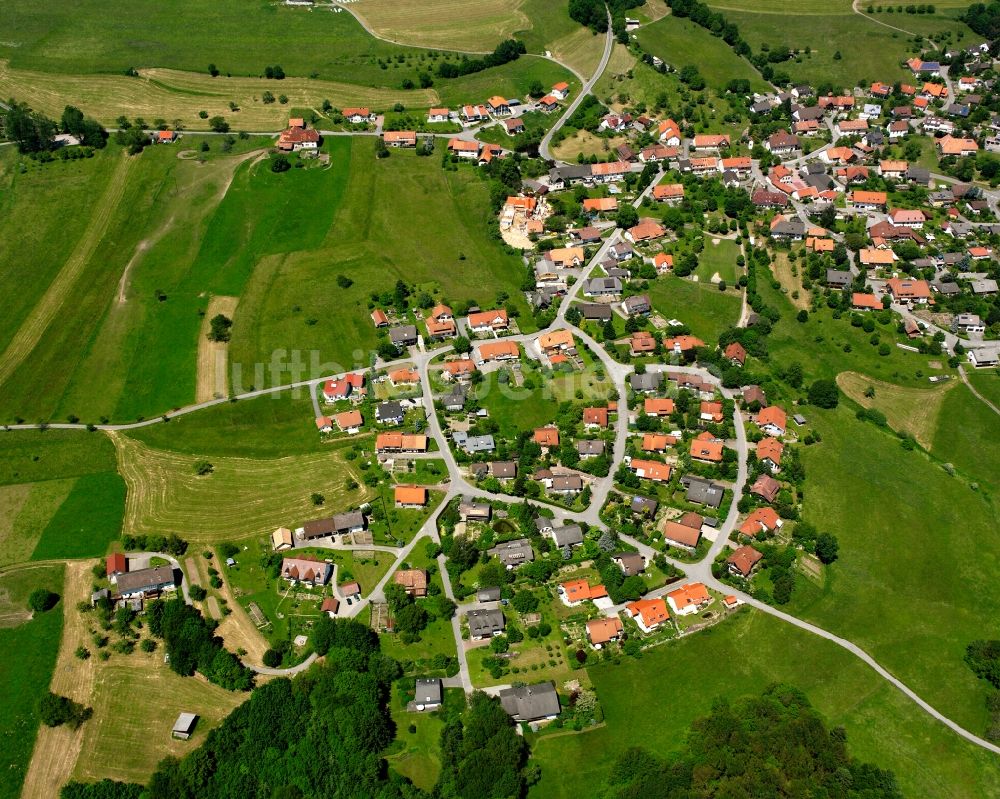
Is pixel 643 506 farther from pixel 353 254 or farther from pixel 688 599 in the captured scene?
pixel 353 254

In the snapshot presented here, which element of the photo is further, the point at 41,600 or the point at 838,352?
the point at 838,352

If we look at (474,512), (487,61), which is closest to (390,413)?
(474,512)

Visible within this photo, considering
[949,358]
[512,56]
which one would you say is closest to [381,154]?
[512,56]

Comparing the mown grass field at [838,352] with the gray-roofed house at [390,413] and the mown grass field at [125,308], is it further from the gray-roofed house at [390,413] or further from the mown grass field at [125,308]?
the mown grass field at [125,308]

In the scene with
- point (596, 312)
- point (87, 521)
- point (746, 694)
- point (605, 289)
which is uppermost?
point (605, 289)

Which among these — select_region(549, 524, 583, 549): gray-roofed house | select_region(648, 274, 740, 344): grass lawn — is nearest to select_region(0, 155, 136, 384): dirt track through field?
select_region(549, 524, 583, 549): gray-roofed house
